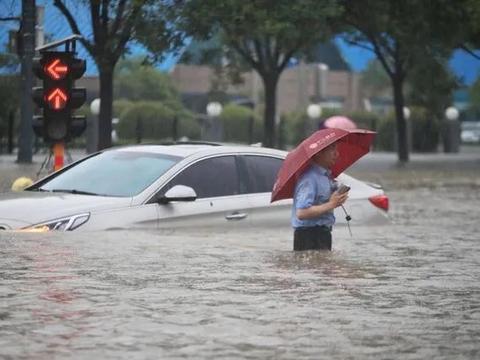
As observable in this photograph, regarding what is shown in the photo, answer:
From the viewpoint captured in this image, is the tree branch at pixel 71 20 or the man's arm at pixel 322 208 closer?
the man's arm at pixel 322 208

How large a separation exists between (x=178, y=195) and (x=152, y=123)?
122 ft

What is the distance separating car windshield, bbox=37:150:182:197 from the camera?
37.8ft

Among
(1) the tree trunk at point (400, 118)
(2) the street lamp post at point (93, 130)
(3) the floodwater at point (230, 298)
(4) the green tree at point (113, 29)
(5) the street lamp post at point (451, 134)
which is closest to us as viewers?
(3) the floodwater at point (230, 298)

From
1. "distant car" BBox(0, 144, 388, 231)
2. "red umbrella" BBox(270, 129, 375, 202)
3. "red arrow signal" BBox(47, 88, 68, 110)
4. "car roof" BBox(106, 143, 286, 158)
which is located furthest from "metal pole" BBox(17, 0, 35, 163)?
"red umbrella" BBox(270, 129, 375, 202)

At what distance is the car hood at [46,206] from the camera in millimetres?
10906

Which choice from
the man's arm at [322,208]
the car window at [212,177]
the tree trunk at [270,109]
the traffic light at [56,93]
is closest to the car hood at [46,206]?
the car window at [212,177]

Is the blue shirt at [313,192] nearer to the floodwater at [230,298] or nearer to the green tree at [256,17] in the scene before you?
the floodwater at [230,298]

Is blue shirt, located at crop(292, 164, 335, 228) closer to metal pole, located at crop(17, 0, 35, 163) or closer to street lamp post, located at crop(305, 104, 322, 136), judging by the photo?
metal pole, located at crop(17, 0, 35, 163)

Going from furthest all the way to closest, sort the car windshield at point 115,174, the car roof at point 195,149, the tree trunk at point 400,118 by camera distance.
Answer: the tree trunk at point 400,118 < the car roof at point 195,149 < the car windshield at point 115,174

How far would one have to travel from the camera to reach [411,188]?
2673cm

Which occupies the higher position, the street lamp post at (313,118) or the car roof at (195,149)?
the street lamp post at (313,118)

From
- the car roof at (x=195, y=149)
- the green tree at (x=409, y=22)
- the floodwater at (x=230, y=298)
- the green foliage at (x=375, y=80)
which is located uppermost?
the green foliage at (x=375, y=80)

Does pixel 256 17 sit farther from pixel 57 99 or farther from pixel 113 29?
pixel 57 99

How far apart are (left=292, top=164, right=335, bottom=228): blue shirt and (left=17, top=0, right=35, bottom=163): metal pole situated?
10.2 metres
